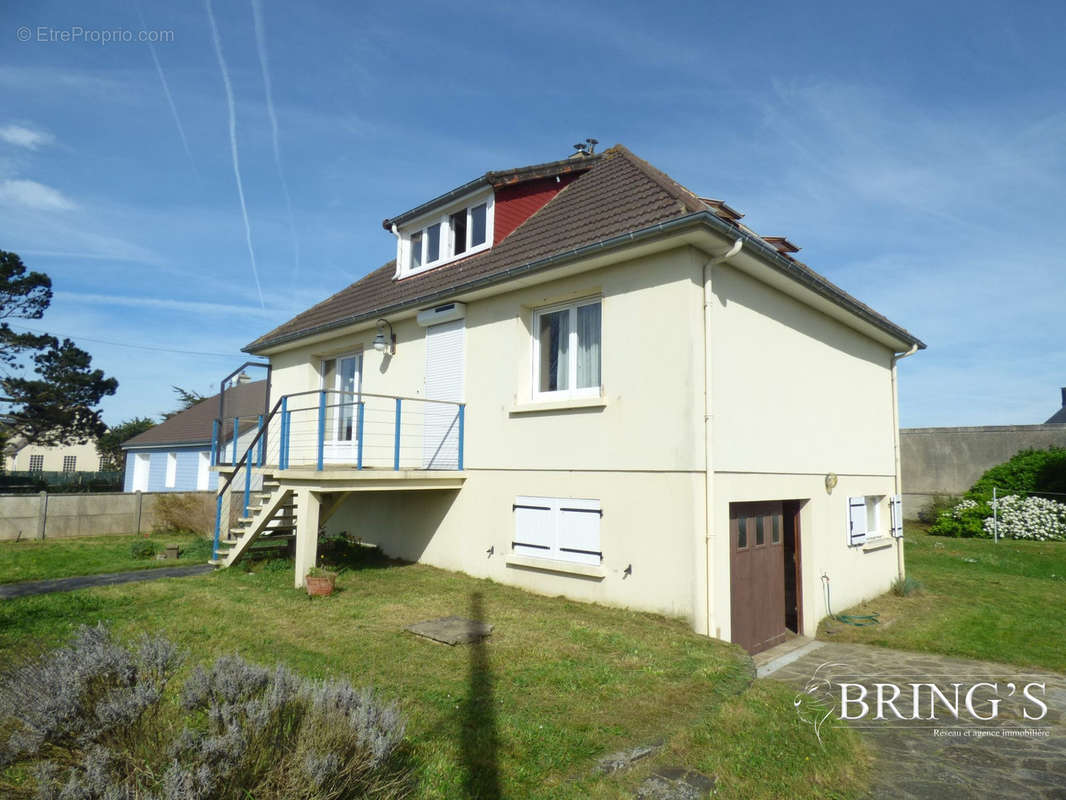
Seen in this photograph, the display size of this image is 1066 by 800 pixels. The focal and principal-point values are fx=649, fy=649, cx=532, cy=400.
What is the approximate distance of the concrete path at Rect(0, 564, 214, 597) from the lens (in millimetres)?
9438

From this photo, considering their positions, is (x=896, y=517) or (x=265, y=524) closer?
(x=265, y=524)

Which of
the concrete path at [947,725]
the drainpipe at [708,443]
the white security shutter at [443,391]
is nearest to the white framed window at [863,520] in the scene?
the concrete path at [947,725]

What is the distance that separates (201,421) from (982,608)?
98.1 feet

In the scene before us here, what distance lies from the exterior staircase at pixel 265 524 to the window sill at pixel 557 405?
378 cm

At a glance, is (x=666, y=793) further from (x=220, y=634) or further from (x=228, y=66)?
(x=228, y=66)

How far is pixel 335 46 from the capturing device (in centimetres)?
944

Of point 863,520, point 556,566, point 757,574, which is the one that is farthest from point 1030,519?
point 556,566

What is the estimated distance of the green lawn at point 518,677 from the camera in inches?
169

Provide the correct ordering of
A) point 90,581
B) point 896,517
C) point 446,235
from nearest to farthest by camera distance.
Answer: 1. point 90,581
2. point 446,235
3. point 896,517

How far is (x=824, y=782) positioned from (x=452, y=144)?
11997 millimetres

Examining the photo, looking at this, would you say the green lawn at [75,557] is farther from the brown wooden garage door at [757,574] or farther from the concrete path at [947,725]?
the concrete path at [947,725]

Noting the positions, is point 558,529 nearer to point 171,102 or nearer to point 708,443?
point 708,443

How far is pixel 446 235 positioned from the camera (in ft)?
42.0

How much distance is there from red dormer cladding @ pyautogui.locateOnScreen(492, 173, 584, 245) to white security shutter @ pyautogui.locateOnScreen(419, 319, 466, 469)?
6.31ft
